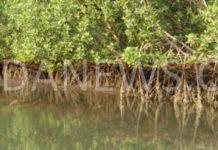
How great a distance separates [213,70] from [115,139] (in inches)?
139

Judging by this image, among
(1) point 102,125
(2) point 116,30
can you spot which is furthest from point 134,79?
(1) point 102,125

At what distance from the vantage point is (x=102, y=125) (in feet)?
33.6

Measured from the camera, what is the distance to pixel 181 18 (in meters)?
12.4

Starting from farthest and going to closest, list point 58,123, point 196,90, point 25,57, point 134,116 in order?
point 25,57
point 196,90
point 134,116
point 58,123

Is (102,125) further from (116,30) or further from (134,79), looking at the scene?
(116,30)

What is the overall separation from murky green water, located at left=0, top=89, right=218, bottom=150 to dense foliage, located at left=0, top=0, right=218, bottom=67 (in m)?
1.12

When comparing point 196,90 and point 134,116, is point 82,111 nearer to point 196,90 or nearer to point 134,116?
point 134,116

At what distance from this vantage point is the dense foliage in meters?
11.4

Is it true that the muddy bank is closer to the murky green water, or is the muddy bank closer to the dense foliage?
the murky green water

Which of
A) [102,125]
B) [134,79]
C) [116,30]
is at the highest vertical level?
[116,30]

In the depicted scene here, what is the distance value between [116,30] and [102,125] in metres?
3.69

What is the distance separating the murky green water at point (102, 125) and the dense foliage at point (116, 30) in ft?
3.67

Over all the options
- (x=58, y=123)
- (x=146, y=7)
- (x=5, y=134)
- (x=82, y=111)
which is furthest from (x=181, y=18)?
(x=5, y=134)

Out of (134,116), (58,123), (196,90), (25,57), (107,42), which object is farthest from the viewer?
(25,57)
